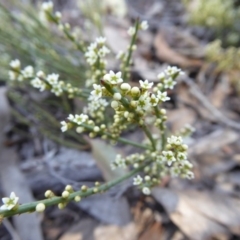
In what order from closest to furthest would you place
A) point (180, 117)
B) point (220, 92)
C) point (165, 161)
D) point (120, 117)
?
point (120, 117) → point (165, 161) → point (180, 117) → point (220, 92)

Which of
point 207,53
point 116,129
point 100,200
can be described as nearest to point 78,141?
point 100,200

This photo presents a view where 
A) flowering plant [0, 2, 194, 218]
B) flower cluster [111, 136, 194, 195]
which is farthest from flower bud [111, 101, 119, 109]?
flower cluster [111, 136, 194, 195]

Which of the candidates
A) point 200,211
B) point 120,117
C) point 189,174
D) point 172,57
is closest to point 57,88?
point 120,117

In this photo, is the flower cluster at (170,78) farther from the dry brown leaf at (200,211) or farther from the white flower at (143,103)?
the dry brown leaf at (200,211)

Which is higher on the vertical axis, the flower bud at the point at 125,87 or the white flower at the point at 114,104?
the white flower at the point at 114,104

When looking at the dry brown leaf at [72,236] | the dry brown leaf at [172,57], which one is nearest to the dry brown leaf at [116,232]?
the dry brown leaf at [72,236]

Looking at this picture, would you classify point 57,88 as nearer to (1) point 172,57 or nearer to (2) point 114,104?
(2) point 114,104

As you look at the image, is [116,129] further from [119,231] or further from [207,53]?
[207,53]

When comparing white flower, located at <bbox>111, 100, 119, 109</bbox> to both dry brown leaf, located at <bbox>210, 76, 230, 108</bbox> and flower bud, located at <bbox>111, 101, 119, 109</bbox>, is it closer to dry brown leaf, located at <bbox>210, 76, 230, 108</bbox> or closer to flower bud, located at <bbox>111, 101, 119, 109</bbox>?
flower bud, located at <bbox>111, 101, 119, 109</bbox>

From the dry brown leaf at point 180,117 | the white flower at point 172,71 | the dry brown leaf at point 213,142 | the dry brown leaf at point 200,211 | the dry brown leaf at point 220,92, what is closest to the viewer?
the white flower at point 172,71
